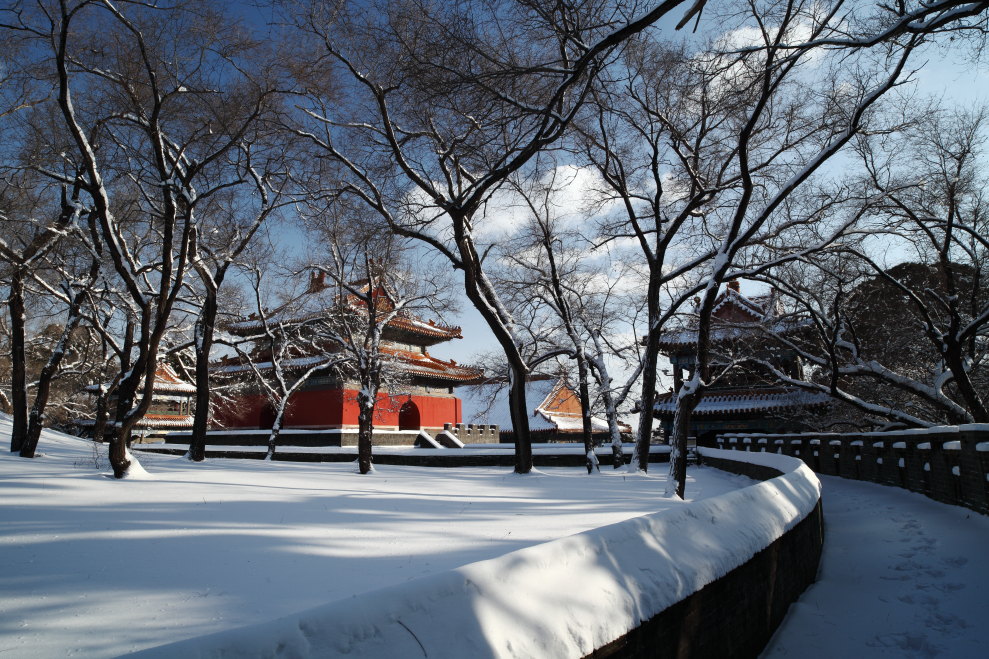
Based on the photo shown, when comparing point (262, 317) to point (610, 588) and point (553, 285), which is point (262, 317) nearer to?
point (553, 285)

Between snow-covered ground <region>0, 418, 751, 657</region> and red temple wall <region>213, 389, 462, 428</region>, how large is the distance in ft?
59.1

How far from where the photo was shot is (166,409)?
36.8 meters

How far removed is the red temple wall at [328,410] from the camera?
27.5 meters

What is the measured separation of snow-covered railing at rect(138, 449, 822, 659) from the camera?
185cm

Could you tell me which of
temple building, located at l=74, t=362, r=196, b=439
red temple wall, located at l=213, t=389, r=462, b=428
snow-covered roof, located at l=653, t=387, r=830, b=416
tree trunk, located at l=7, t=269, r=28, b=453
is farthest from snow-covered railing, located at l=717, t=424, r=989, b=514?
temple building, located at l=74, t=362, r=196, b=439

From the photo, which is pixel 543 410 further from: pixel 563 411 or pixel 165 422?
pixel 165 422

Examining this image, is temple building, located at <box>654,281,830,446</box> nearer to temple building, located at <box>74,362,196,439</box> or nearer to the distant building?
the distant building

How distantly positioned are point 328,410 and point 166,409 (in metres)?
15.4

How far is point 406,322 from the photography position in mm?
29156

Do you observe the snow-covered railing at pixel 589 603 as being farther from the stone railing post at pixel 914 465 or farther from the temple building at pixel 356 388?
the temple building at pixel 356 388

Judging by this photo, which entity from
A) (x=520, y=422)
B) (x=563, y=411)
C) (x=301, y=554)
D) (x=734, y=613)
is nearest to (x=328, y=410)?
(x=563, y=411)

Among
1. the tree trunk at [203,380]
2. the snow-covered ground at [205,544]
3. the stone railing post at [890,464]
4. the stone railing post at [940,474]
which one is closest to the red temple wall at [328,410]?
the tree trunk at [203,380]

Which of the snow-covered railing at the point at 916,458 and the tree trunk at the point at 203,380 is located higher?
the tree trunk at the point at 203,380

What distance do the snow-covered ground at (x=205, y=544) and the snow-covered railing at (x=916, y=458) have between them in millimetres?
4033
